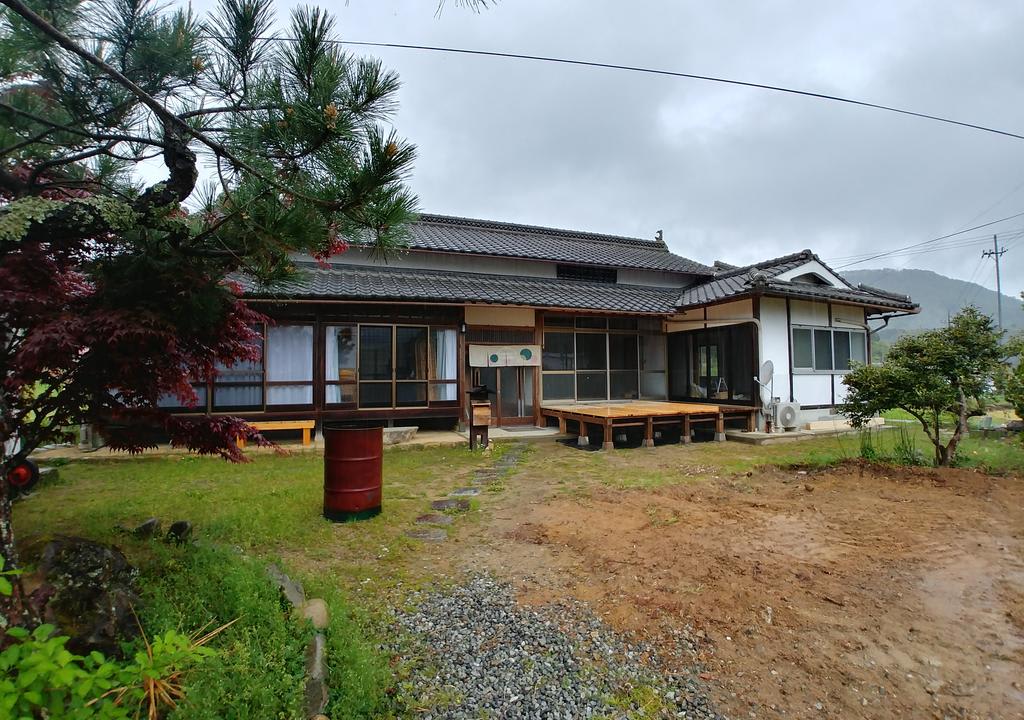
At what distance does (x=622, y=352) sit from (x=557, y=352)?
6.01 ft

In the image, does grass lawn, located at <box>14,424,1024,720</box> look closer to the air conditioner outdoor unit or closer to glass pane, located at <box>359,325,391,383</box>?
the air conditioner outdoor unit

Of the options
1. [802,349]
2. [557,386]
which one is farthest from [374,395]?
[802,349]

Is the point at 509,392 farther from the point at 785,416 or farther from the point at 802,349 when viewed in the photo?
the point at 802,349

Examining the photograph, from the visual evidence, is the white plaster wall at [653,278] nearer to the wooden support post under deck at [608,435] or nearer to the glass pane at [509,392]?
the glass pane at [509,392]

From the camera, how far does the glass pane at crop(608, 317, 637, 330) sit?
457 inches

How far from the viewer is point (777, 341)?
10.2m

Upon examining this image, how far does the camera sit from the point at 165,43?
2354 mm

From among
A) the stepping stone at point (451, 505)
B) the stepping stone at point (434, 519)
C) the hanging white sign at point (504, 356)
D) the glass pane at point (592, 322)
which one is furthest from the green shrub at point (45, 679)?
the glass pane at point (592, 322)

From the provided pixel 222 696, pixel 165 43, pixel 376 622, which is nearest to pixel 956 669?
pixel 376 622

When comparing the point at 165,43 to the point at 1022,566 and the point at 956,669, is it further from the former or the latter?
the point at 1022,566

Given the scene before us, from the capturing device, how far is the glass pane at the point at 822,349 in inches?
424

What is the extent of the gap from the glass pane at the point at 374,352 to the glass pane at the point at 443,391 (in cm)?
89

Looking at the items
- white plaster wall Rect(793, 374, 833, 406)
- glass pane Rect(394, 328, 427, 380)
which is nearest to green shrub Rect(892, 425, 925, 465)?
white plaster wall Rect(793, 374, 833, 406)

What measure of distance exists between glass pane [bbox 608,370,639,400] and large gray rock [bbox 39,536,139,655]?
10399 mm
